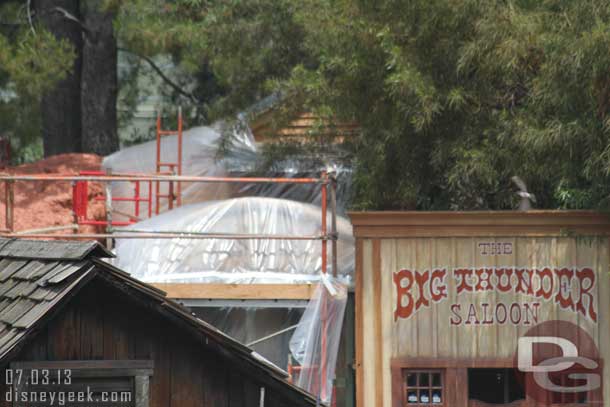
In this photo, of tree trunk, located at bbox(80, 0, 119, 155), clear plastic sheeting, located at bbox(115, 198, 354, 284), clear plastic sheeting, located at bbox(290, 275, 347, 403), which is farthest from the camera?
tree trunk, located at bbox(80, 0, 119, 155)

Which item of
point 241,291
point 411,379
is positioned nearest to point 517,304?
point 411,379

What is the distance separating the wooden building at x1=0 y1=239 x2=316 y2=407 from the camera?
28.8 feet

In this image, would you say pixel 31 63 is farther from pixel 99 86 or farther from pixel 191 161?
pixel 99 86

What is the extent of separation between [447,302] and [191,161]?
713 centimetres

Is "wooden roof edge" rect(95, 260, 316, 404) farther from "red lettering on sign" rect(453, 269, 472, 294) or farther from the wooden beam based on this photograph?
the wooden beam

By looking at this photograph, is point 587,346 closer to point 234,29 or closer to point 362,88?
point 362,88

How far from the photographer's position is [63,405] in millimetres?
9094

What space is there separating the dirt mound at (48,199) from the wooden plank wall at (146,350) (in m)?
8.65

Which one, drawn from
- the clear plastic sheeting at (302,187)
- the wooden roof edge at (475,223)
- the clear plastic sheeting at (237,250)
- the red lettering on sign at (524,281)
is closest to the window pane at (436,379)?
the red lettering on sign at (524,281)

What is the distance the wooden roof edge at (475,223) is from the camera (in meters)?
13.7

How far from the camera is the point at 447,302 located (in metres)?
13.8

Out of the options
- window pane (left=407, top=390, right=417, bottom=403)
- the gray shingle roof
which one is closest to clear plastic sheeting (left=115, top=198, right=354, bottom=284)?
window pane (left=407, top=390, right=417, bottom=403)

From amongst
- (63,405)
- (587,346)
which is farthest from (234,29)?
(63,405)

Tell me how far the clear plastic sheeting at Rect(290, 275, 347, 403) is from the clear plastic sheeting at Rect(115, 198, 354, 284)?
379 millimetres
